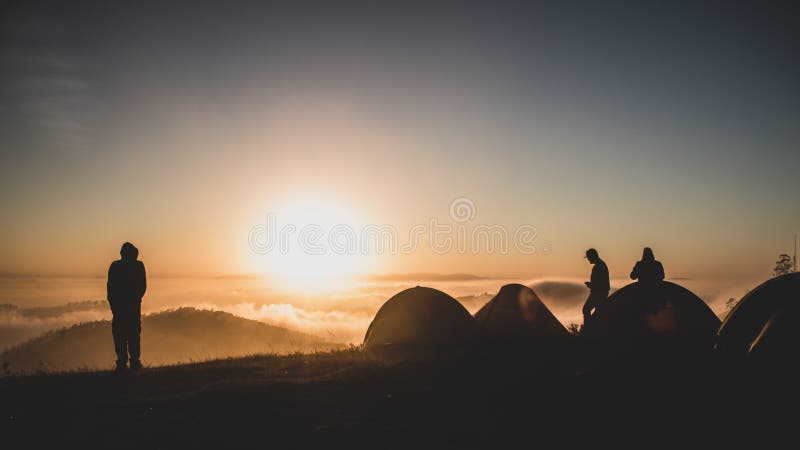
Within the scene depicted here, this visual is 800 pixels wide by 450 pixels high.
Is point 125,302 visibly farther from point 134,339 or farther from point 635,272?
point 635,272

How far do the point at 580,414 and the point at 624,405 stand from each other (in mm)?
950

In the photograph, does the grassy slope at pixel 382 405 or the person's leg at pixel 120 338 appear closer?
the grassy slope at pixel 382 405

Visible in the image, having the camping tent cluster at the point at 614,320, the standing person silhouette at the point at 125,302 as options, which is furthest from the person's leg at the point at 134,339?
the camping tent cluster at the point at 614,320

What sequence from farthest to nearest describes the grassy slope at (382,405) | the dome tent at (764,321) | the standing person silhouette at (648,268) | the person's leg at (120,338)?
1. the standing person silhouette at (648,268)
2. the person's leg at (120,338)
3. the dome tent at (764,321)
4. the grassy slope at (382,405)

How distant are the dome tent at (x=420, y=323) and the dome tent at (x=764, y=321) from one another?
8.33m

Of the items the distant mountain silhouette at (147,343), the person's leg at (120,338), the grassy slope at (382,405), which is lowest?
the distant mountain silhouette at (147,343)

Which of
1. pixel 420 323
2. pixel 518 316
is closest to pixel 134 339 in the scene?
pixel 420 323

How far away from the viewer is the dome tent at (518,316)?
1947cm

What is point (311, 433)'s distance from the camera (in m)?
8.23

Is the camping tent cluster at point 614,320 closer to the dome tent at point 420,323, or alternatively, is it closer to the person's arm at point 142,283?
the dome tent at point 420,323

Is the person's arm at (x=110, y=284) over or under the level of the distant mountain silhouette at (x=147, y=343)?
over

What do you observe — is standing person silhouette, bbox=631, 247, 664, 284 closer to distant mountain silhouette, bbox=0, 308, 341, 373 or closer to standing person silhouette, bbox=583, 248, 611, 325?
standing person silhouette, bbox=583, 248, 611, 325

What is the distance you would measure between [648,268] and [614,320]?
6.81 ft

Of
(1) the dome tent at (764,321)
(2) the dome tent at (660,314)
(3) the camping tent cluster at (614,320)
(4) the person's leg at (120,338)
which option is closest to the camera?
(1) the dome tent at (764,321)
